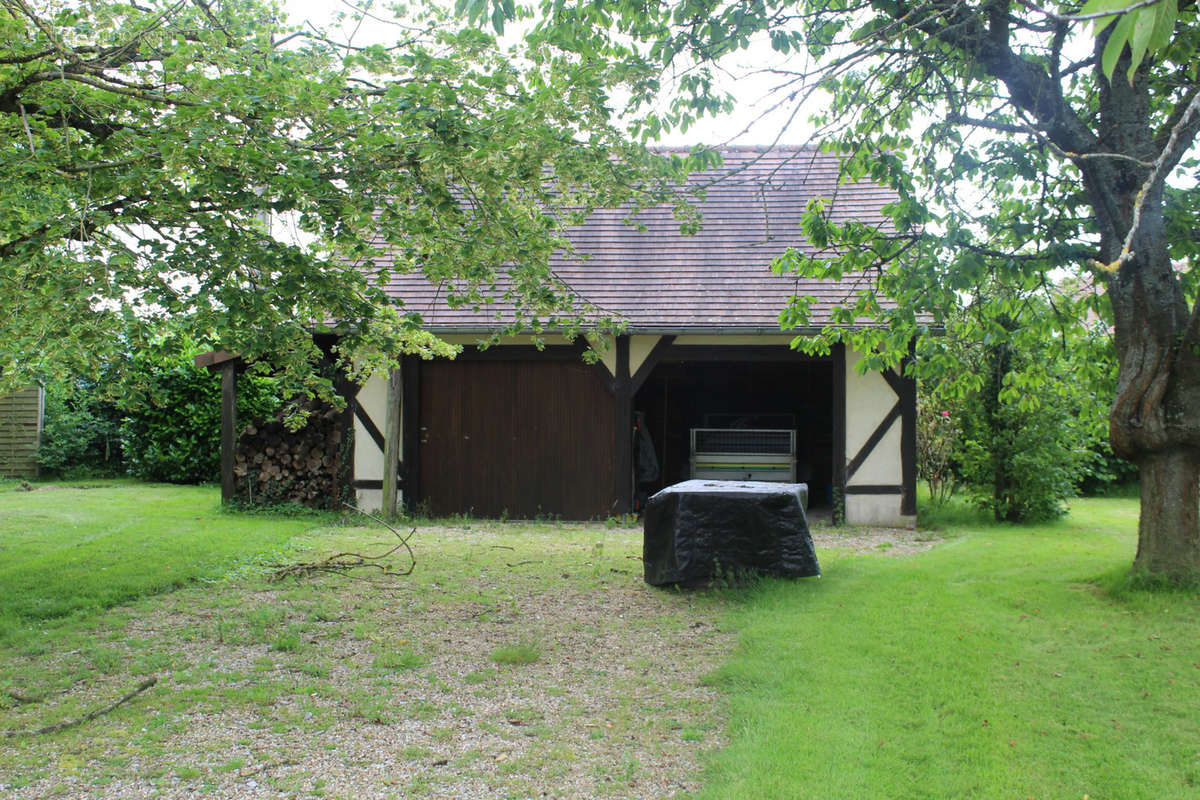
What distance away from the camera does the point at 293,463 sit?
11305 mm

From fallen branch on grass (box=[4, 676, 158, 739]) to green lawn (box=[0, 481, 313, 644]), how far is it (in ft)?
4.93

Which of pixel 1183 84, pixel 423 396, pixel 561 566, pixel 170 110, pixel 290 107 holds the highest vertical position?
pixel 1183 84

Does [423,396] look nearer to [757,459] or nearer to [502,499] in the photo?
[502,499]

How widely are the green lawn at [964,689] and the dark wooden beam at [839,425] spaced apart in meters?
3.52

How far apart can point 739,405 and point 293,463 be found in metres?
7.74

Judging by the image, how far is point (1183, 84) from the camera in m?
6.27

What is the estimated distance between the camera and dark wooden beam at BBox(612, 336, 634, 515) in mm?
10734

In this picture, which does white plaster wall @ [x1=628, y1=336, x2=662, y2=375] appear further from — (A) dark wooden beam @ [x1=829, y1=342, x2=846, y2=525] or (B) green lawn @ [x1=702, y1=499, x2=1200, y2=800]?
(B) green lawn @ [x1=702, y1=499, x2=1200, y2=800]

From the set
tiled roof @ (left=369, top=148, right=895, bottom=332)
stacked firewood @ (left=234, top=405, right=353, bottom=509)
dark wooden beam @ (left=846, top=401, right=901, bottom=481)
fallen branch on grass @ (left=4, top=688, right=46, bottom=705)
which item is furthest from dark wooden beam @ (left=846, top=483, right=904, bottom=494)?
fallen branch on grass @ (left=4, top=688, right=46, bottom=705)

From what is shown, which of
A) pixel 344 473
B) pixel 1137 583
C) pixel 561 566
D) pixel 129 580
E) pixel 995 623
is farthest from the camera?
pixel 344 473

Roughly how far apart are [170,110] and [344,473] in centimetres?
603

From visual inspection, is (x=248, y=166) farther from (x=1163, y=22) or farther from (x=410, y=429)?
(x=410, y=429)

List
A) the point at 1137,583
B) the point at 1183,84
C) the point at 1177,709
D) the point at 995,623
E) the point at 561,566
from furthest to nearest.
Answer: the point at 561,566 < the point at 1183,84 < the point at 1137,583 < the point at 995,623 < the point at 1177,709

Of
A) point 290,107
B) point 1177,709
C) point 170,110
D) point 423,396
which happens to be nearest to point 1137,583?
point 1177,709
